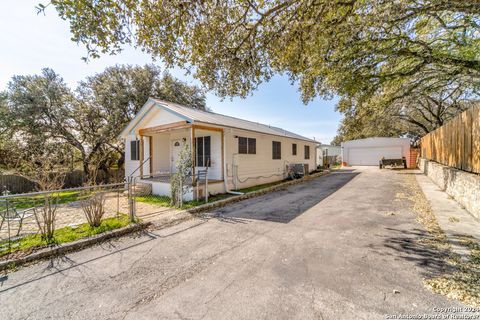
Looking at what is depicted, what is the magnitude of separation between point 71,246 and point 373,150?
29610mm

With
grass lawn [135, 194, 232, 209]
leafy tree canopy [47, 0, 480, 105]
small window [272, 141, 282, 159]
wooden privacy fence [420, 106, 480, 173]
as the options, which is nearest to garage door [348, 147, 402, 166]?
wooden privacy fence [420, 106, 480, 173]

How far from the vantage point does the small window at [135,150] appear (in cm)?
1284

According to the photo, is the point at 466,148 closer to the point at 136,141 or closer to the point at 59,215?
the point at 59,215

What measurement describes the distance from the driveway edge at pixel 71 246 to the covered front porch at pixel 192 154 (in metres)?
2.38

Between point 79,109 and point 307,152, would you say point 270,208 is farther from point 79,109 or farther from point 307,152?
point 79,109

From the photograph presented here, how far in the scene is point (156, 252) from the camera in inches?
158

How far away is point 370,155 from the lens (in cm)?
2634

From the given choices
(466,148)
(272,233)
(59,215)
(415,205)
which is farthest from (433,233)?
(59,215)

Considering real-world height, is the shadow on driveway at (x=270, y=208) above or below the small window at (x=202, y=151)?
below

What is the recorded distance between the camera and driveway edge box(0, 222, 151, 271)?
12.0 feet

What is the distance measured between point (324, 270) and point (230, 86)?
5.28 metres

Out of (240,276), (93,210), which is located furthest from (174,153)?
(240,276)

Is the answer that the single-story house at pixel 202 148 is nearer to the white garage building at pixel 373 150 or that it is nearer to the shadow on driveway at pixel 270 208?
the shadow on driveway at pixel 270 208

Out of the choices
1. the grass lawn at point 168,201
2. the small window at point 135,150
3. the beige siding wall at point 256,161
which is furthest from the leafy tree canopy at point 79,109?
the beige siding wall at point 256,161
